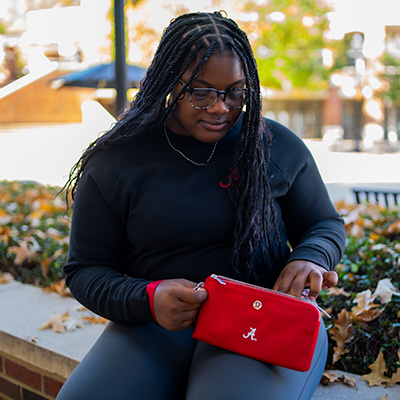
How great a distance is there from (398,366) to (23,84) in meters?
27.2

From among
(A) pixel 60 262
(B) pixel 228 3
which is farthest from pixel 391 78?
(A) pixel 60 262

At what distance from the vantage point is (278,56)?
20016 mm

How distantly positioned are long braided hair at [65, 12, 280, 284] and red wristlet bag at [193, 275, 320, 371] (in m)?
0.25

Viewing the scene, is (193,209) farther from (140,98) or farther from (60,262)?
(60,262)

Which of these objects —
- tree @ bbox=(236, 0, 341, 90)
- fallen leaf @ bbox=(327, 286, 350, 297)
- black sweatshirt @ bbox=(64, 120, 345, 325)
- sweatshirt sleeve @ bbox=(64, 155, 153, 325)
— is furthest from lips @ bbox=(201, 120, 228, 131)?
tree @ bbox=(236, 0, 341, 90)

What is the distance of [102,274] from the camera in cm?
183

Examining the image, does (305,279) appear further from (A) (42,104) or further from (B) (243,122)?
(A) (42,104)

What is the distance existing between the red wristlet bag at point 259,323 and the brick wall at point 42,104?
85.1ft

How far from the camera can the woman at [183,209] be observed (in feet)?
5.55

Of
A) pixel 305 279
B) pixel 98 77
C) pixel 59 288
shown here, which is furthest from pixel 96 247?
pixel 98 77

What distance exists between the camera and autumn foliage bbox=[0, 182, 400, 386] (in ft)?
7.46

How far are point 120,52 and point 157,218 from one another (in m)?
3.35

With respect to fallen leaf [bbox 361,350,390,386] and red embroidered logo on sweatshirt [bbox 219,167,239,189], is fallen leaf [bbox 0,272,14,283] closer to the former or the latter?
red embroidered logo on sweatshirt [bbox 219,167,239,189]

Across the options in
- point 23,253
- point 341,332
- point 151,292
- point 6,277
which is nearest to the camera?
point 151,292
